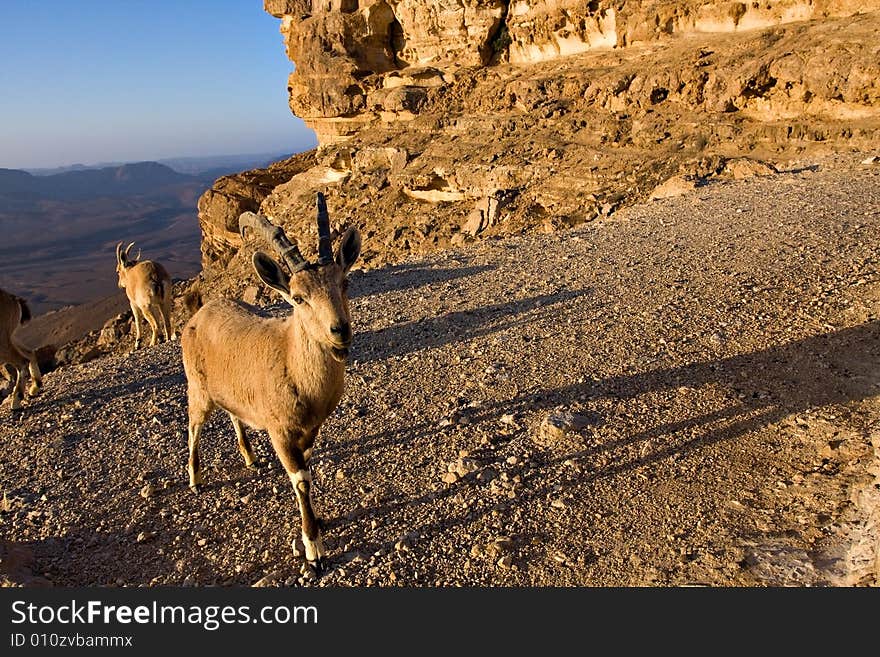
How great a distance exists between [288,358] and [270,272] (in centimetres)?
82

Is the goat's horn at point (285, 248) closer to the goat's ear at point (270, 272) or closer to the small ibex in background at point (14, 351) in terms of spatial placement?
the goat's ear at point (270, 272)

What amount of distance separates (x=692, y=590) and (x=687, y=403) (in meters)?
2.85

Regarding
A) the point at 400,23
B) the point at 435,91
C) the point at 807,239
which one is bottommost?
the point at 807,239

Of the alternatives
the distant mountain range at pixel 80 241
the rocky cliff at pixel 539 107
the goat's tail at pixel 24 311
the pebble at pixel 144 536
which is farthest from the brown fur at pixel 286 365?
the distant mountain range at pixel 80 241

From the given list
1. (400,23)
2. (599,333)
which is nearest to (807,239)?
(599,333)

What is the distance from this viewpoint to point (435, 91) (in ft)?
103

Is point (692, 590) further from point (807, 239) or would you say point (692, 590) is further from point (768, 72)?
point (768, 72)

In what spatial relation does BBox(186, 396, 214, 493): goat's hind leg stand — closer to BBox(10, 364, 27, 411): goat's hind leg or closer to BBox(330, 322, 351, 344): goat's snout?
BBox(330, 322, 351, 344): goat's snout

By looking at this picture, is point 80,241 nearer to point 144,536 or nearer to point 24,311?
point 24,311

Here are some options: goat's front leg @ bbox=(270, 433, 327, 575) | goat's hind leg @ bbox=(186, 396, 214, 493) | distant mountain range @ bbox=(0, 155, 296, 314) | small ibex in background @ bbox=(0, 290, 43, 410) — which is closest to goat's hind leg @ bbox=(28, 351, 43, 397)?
small ibex in background @ bbox=(0, 290, 43, 410)

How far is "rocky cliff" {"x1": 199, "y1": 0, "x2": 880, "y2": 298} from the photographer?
1827 centimetres

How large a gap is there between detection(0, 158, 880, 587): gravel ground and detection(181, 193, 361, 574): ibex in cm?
70

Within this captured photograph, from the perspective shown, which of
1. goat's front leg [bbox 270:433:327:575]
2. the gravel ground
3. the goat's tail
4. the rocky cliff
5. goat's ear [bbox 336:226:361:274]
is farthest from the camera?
the rocky cliff

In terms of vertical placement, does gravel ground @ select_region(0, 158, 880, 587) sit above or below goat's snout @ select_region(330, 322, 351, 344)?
below
